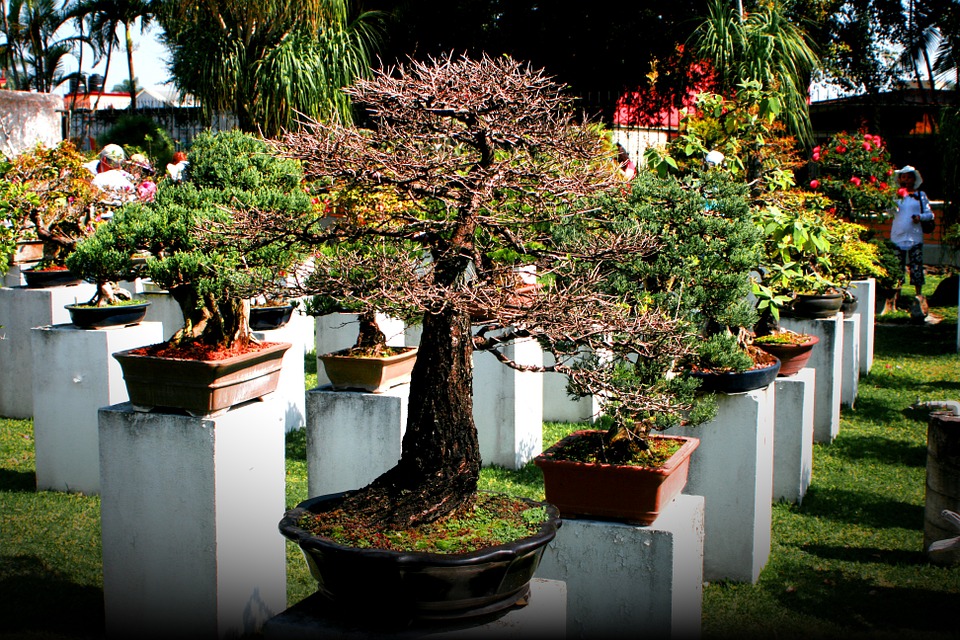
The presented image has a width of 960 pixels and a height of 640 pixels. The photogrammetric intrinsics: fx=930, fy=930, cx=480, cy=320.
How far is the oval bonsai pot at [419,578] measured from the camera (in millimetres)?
2346

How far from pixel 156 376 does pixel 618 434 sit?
6.22ft

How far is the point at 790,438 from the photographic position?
5.72 m

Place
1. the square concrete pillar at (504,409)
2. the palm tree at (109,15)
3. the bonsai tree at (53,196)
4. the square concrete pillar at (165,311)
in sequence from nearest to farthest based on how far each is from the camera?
the bonsai tree at (53,196), the square concrete pillar at (504,409), the square concrete pillar at (165,311), the palm tree at (109,15)

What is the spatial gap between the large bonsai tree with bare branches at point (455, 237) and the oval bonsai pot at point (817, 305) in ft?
16.0

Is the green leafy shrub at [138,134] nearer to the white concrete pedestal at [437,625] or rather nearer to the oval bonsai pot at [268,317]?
the oval bonsai pot at [268,317]

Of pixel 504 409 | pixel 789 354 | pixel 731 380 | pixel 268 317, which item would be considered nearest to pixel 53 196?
pixel 268 317

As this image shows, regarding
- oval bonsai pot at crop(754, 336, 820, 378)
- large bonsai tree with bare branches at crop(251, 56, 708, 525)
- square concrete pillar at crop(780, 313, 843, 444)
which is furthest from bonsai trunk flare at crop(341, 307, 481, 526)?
square concrete pillar at crop(780, 313, 843, 444)

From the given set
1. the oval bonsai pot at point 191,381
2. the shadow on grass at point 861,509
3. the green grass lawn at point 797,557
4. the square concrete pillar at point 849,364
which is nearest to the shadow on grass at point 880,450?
the green grass lawn at point 797,557

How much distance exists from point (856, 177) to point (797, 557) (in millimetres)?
8252

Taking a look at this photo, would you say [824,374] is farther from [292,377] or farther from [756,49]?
[756,49]

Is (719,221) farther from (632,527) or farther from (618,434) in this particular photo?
(632,527)

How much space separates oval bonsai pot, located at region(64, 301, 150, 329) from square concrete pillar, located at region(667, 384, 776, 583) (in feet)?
11.8

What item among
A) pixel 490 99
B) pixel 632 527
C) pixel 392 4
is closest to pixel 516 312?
pixel 490 99

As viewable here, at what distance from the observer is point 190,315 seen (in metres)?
4.10
